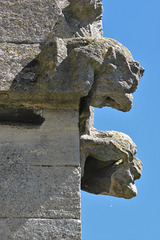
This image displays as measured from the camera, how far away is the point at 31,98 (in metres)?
3.91

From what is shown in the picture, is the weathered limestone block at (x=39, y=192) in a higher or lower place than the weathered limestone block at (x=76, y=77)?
lower

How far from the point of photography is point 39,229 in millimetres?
3477

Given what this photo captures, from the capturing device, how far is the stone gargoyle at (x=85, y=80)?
151 inches

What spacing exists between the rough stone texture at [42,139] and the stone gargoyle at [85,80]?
13cm

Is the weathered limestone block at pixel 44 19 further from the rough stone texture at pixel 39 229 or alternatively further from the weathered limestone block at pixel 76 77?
the rough stone texture at pixel 39 229

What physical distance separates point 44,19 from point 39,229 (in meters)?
1.87

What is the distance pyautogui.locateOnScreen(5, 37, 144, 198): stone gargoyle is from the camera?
384 cm

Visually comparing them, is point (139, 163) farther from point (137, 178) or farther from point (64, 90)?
point (64, 90)

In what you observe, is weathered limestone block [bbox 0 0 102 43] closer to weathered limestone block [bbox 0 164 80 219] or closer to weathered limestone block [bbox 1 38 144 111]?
weathered limestone block [bbox 1 38 144 111]

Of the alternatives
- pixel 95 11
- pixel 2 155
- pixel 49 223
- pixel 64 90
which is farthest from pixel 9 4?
pixel 49 223

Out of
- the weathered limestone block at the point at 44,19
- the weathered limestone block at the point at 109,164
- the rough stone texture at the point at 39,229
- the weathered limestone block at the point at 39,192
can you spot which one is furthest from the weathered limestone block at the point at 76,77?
the rough stone texture at the point at 39,229

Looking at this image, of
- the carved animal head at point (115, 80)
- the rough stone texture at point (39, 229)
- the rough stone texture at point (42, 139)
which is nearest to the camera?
the rough stone texture at point (39, 229)

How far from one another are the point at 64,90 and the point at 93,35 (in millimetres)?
850

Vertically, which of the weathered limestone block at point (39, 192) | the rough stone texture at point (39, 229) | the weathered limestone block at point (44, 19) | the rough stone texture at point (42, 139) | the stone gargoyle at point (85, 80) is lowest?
the rough stone texture at point (39, 229)
